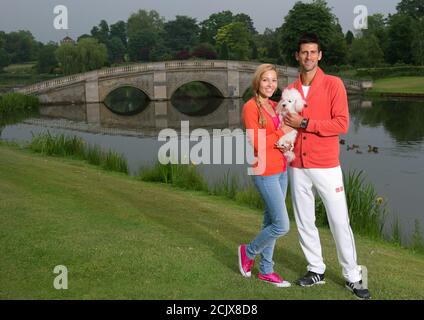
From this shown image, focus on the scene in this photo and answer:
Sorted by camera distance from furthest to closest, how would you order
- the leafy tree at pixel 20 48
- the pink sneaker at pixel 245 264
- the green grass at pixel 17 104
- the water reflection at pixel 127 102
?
the leafy tree at pixel 20 48 < the water reflection at pixel 127 102 < the green grass at pixel 17 104 < the pink sneaker at pixel 245 264

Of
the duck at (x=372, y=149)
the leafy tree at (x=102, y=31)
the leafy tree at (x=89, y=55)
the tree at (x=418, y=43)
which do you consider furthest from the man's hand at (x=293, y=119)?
the leafy tree at (x=102, y=31)

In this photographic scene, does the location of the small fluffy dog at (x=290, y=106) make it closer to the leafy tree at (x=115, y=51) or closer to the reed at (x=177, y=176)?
the reed at (x=177, y=176)

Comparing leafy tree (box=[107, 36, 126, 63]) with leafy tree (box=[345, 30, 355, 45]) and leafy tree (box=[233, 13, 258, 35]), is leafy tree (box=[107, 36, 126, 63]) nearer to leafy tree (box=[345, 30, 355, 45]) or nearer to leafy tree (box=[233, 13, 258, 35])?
leafy tree (box=[233, 13, 258, 35])

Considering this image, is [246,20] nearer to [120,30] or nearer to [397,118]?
[120,30]

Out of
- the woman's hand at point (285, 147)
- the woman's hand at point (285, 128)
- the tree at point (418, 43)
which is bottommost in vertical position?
the woman's hand at point (285, 147)

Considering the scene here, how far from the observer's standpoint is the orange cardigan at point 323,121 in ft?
11.0

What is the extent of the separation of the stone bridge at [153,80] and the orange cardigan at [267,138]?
3040 centimetres

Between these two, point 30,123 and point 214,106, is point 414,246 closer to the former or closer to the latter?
point 30,123

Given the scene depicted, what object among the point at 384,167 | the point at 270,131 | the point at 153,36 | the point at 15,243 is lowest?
the point at 384,167

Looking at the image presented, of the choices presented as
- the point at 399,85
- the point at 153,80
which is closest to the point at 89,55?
the point at 153,80

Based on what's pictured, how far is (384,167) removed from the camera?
12.5 m

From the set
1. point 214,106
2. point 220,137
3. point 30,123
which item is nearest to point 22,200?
point 220,137
